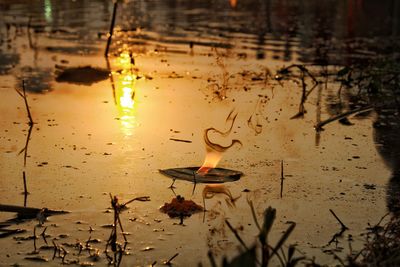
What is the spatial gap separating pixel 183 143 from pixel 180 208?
1811 mm

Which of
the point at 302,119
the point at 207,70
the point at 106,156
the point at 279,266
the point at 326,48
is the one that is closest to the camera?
the point at 279,266

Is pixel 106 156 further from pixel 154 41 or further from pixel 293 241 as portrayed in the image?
pixel 154 41

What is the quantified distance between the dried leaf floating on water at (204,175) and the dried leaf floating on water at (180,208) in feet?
2.05

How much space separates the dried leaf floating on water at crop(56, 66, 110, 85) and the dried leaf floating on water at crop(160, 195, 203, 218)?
16.7 ft

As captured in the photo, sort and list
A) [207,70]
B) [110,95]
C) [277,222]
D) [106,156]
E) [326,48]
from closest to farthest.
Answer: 1. [277,222]
2. [106,156]
3. [110,95]
4. [207,70]
5. [326,48]

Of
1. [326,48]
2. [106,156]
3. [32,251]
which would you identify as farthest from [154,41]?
[32,251]

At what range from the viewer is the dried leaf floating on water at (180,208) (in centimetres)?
507

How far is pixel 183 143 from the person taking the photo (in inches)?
271

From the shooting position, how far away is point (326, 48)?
46.5 ft

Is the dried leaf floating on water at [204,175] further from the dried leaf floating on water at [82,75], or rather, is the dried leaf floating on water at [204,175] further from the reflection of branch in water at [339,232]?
the dried leaf floating on water at [82,75]

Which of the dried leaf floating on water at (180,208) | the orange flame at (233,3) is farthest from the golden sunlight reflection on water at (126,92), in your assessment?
the orange flame at (233,3)

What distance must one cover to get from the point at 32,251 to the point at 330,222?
1.89 meters

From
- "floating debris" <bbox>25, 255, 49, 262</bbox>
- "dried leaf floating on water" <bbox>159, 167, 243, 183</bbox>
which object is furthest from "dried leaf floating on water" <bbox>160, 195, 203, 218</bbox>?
"floating debris" <bbox>25, 255, 49, 262</bbox>

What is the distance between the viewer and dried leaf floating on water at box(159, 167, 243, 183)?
229 inches
